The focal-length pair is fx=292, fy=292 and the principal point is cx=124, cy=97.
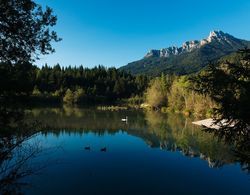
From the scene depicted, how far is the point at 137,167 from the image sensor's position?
75.8 ft

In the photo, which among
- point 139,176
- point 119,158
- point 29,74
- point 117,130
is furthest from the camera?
point 117,130

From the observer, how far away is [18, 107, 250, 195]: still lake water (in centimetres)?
1809

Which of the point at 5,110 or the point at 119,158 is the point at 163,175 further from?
the point at 5,110

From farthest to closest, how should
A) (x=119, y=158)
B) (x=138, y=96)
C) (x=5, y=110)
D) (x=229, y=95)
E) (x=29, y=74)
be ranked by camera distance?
(x=138, y=96), (x=119, y=158), (x=229, y=95), (x=29, y=74), (x=5, y=110)

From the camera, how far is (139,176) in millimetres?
Answer: 20688

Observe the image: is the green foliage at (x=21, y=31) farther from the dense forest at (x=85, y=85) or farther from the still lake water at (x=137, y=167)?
the dense forest at (x=85, y=85)

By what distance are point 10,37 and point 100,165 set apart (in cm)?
1803

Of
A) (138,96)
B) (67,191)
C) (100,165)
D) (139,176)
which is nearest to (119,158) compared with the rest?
(100,165)

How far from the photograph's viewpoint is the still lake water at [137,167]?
18.1 meters

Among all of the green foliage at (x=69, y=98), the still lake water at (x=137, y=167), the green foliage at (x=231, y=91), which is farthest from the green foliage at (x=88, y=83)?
the green foliage at (x=231, y=91)

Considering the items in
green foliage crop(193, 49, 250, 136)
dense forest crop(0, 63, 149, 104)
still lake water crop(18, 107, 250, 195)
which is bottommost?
still lake water crop(18, 107, 250, 195)

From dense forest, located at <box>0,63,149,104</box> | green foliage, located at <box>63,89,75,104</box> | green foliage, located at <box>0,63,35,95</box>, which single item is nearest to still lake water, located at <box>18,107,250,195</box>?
green foliage, located at <box>0,63,35,95</box>

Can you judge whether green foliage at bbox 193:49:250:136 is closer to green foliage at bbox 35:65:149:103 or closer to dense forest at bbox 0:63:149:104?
dense forest at bbox 0:63:149:104

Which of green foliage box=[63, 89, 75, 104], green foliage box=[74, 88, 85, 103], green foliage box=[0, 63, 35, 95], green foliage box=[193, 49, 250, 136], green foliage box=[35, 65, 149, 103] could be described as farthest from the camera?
green foliage box=[35, 65, 149, 103]
